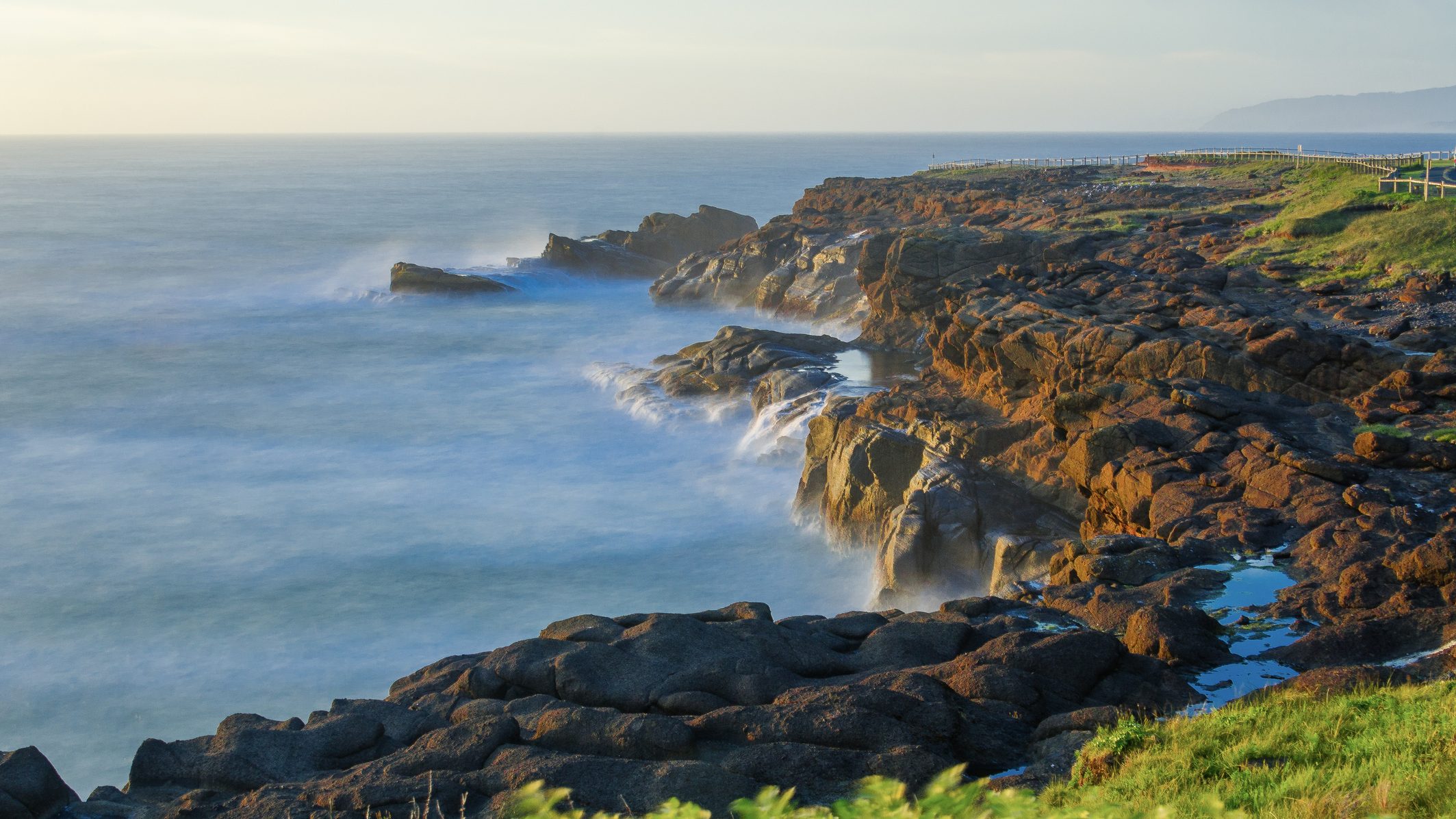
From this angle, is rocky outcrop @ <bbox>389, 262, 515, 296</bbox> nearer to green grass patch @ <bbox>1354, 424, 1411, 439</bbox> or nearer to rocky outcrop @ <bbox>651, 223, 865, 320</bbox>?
rocky outcrop @ <bbox>651, 223, 865, 320</bbox>

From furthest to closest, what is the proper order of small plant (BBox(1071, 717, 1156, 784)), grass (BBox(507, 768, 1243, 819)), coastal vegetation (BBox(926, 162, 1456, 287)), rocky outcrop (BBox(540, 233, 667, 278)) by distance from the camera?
1. rocky outcrop (BBox(540, 233, 667, 278))
2. coastal vegetation (BBox(926, 162, 1456, 287))
3. small plant (BBox(1071, 717, 1156, 784))
4. grass (BBox(507, 768, 1243, 819))

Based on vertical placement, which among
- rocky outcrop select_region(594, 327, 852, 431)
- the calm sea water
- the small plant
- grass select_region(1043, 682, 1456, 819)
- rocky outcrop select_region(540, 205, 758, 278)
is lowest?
the calm sea water

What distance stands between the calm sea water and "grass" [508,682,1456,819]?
15315mm

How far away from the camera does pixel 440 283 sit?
230ft

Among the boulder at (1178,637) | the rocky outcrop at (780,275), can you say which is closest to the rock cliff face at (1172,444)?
the boulder at (1178,637)

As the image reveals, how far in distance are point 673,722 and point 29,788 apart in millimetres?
6173

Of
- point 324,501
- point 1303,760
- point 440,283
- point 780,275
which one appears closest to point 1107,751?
point 1303,760

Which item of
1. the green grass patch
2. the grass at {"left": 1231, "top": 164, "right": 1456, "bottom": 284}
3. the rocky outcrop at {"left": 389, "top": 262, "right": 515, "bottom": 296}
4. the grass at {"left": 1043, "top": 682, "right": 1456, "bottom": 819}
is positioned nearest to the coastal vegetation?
the grass at {"left": 1231, "top": 164, "right": 1456, "bottom": 284}

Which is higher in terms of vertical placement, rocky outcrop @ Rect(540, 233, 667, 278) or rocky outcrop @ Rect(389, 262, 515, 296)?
rocky outcrop @ Rect(540, 233, 667, 278)

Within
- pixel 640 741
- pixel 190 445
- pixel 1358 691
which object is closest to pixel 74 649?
pixel 190 445

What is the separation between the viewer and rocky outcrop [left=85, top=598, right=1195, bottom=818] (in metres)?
9.80

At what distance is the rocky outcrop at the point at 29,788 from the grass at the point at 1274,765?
4.95 metres

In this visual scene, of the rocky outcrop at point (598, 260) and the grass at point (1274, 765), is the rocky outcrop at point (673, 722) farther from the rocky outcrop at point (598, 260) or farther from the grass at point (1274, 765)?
the rocky outcrop at point (598, 260)

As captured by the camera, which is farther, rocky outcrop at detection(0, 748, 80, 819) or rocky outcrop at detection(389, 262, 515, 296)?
rocky outcrop at detection(389, 262, 515, 296)
